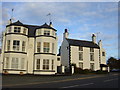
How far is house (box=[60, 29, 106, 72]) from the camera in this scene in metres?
41.4

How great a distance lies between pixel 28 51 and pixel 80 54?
16.0 metres

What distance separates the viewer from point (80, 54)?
4284cm

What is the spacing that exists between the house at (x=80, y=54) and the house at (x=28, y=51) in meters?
10.0

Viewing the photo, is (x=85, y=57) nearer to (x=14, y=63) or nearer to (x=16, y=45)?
(x=16, y=45)

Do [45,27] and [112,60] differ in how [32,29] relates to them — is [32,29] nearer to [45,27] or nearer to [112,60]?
[45,27]

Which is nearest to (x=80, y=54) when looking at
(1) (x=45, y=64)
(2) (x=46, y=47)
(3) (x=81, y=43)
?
(3) (x=81, y=43)

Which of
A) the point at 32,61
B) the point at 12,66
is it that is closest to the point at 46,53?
the point at 32,61

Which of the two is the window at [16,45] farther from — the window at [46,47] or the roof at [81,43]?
the roof at [81,43]

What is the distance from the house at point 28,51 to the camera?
29031mm

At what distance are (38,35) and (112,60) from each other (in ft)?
203

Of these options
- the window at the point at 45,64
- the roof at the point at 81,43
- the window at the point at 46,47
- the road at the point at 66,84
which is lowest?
the road at the point at 66,84

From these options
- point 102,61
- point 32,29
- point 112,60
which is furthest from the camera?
point 112,60

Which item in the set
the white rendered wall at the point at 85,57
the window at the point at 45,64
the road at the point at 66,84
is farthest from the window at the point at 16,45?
the white rendered wall at the point at 85,57

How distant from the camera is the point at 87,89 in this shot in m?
12.7
